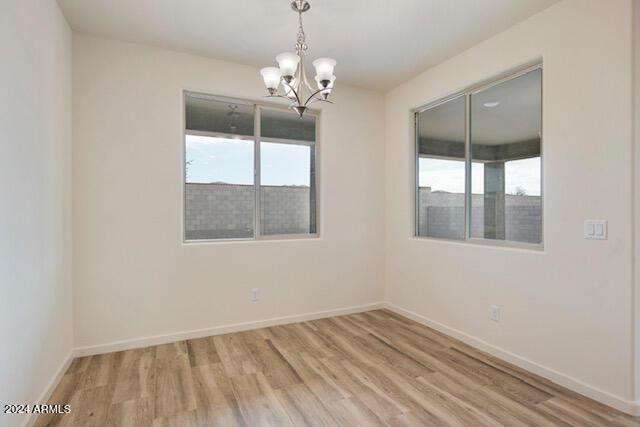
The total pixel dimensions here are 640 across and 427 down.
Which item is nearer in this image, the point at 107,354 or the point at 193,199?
the point at 107,354

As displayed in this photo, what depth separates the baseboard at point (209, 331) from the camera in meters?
2.83

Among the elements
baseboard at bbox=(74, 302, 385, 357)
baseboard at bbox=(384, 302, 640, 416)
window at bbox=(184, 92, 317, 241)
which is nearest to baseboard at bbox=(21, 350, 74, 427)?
baseboard at bbox=(74, 302, 385, 357)

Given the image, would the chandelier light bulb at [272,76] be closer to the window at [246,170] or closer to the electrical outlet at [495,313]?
the window at [246,170]

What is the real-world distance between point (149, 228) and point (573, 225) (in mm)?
3381

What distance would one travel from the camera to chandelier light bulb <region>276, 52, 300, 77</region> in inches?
82.3

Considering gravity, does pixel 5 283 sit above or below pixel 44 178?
below

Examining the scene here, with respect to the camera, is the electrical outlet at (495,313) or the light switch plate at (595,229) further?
the electrical outlet at (495,313)


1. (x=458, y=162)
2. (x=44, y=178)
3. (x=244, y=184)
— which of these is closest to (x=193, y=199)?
(x=244, y=184)

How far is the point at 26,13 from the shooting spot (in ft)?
6.14

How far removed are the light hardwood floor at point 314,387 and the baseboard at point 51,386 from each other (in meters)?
0.05

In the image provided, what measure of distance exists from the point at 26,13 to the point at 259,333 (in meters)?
2.96

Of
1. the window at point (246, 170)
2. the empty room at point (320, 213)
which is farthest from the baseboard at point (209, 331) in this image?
the window at point (246, 170)

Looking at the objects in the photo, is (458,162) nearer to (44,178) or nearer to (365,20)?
(365,20)

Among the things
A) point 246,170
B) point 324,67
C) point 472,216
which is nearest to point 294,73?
point 324,67
